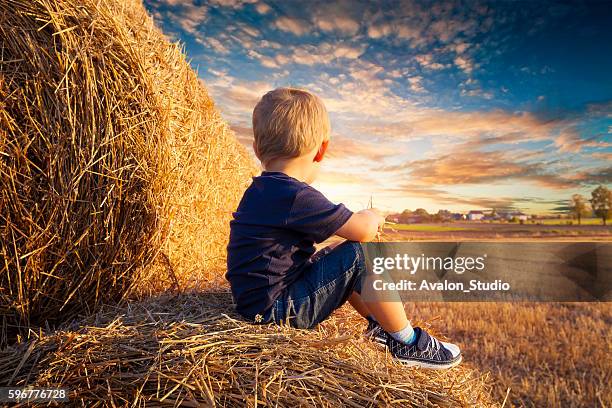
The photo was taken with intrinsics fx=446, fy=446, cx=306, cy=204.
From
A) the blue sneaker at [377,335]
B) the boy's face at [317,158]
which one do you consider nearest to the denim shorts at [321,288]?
the blue sneaker at [377,335]

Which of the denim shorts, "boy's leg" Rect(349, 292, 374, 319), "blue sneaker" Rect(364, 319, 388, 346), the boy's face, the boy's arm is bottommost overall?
"blue sneaker" Rect(364, 319, 388, 346)

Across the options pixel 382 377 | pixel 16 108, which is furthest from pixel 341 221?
pixel 16 108

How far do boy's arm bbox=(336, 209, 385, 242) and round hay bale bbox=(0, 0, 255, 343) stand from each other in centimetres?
99

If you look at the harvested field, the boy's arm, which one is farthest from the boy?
the harvested field

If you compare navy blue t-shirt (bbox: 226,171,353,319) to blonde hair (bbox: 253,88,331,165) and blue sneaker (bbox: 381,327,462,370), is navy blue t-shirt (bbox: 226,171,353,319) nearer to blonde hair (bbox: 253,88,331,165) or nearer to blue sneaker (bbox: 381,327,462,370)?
blonde hair (bbox: 253,88,331,165)

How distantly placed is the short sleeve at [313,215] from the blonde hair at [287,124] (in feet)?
0.74

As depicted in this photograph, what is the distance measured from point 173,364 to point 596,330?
3548 millimetres

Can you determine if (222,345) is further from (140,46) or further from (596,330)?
(596,330)

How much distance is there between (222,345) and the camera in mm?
1479

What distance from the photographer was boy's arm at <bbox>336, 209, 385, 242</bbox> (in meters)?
1.87

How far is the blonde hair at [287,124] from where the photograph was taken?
189 cm

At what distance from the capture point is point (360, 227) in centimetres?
189

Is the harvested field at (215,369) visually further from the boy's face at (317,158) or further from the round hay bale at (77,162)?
the boy's face at (317,158)

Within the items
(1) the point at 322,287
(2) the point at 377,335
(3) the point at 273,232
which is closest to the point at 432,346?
(2) the point at 377,335
